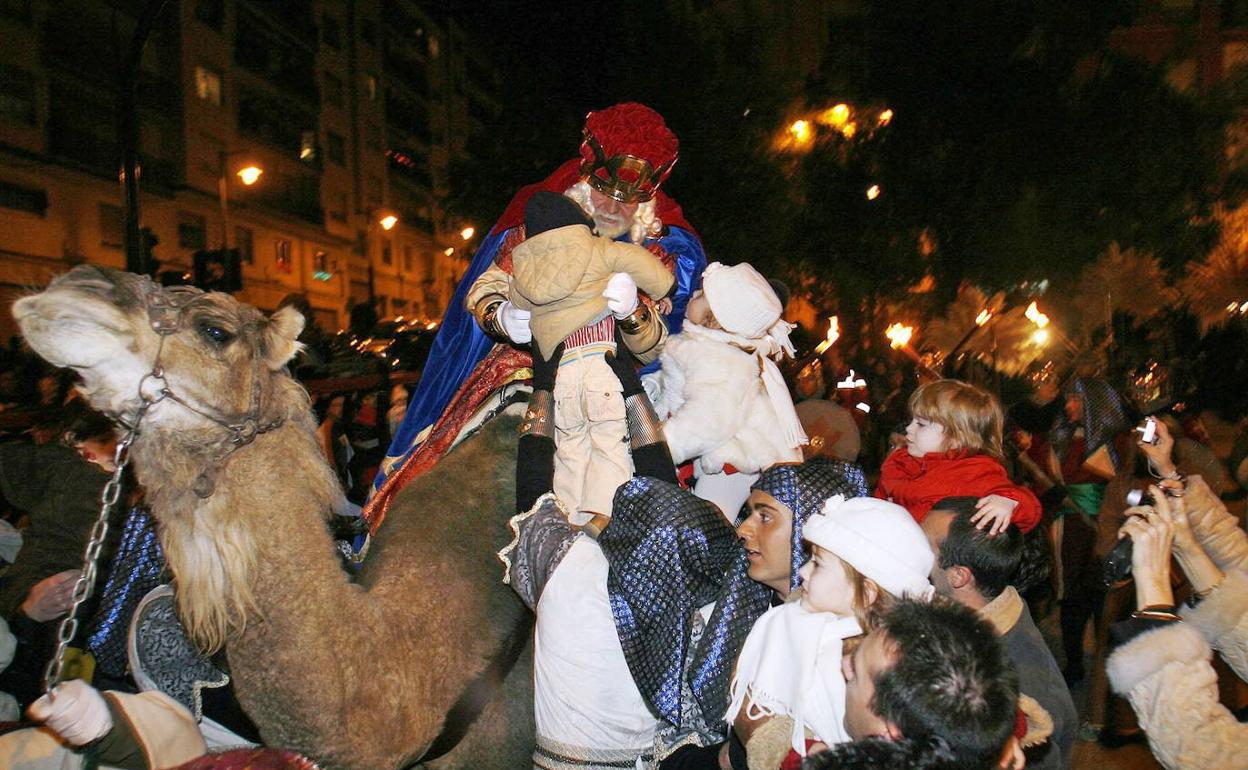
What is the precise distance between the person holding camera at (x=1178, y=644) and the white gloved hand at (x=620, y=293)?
1870mm

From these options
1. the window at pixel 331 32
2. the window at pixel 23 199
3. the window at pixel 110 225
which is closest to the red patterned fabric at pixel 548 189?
the window at pixel 23 199

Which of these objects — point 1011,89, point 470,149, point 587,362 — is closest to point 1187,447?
point 587,362

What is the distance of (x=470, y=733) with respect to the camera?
10.8 feet

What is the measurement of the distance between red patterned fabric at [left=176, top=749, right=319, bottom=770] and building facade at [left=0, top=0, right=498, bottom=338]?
26.9 feet

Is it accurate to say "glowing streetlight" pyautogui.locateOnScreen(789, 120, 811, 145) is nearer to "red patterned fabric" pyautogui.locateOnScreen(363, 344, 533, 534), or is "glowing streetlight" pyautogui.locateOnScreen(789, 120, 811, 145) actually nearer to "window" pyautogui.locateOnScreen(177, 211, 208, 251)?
"red patterned fabric" pyautogui.locateOnScreen(363, 344, 533, 534)

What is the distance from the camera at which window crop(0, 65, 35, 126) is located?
2462 cm

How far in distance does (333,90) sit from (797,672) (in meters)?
50.8

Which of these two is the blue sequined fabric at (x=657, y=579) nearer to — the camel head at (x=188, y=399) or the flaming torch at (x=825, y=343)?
the camel head at (x=188, y=399)

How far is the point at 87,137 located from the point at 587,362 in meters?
29.3

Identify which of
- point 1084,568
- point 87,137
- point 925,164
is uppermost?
point 87,137

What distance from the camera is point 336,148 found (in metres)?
48.8

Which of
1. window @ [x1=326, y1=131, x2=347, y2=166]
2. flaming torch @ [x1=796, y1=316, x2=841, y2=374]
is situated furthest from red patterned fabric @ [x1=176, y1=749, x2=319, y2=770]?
window @ [x1=326, y1=131, x2=347, y2=166]

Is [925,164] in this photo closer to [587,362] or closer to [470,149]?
[470,149]

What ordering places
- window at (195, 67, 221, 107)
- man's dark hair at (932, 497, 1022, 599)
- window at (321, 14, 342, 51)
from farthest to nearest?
1. window at (321, 14, 342, 51)
2. window at (195, 67, 221, 107)
3. man's dark hair at (932, 497, 1022, 599)
